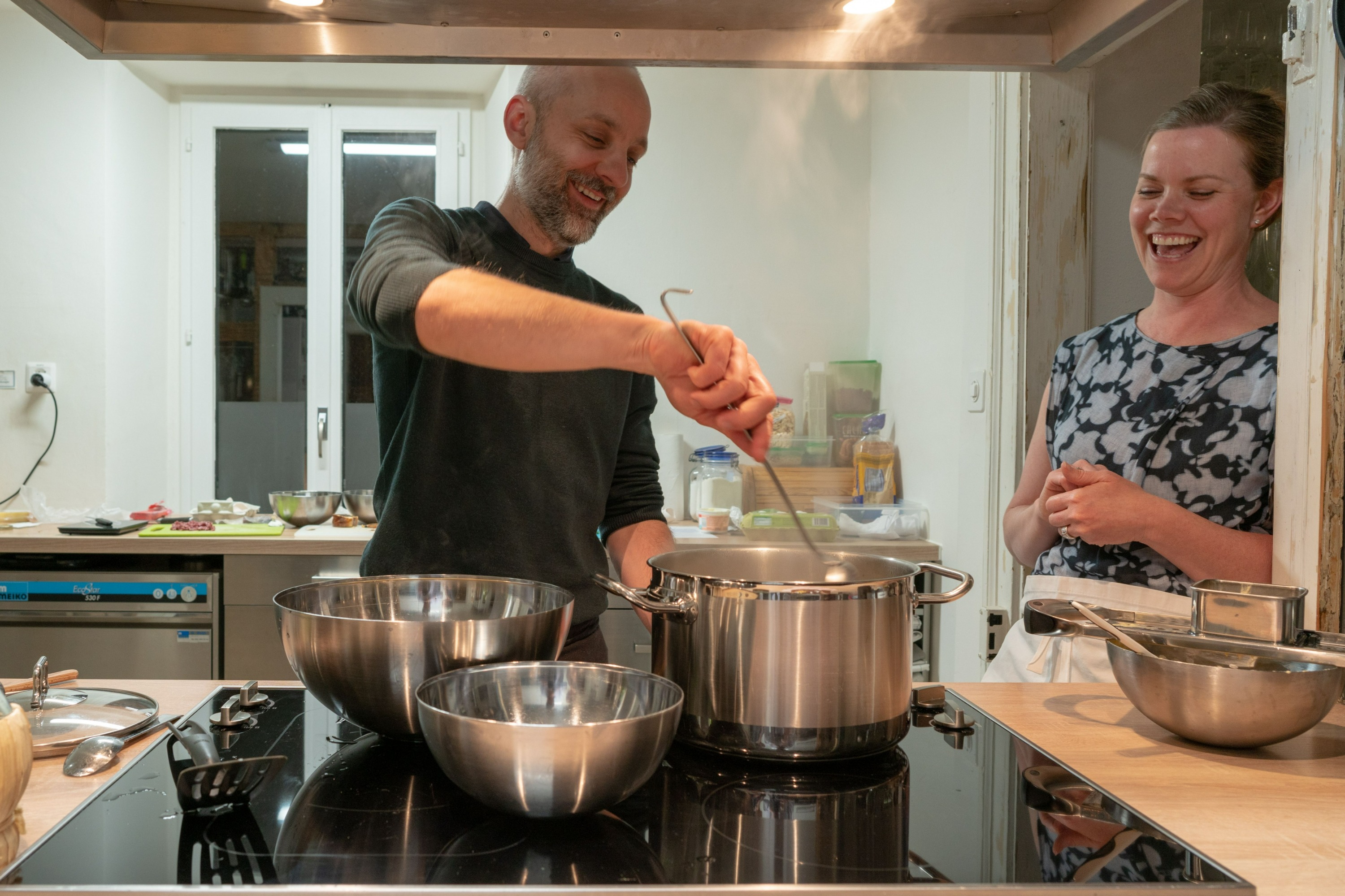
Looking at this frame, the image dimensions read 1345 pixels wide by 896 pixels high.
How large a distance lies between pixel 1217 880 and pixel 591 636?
2.88 feet

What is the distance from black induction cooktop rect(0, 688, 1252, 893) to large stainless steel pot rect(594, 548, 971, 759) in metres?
0.03

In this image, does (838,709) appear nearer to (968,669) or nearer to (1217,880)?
(1217,880)

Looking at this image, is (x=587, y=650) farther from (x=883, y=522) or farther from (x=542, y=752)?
(x=883, y=522)

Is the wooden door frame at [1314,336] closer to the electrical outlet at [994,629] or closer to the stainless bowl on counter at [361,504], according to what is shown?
the electrical outlet at [994,629]

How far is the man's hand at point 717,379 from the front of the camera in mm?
809

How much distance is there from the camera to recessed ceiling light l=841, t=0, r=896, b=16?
969mm

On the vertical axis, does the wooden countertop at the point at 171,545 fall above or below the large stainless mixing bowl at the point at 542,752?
below

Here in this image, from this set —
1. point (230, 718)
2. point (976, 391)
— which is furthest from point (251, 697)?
point (976, 391)

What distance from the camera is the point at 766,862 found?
614mm

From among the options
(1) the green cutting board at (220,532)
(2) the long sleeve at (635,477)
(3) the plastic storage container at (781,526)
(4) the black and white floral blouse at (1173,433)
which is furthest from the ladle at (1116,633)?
(1) the green cutting board at (220,532)

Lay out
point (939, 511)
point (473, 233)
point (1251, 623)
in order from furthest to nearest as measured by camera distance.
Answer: point (939, 511), point (473, 233), point (1251, 623)

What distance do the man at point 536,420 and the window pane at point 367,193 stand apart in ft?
7.16

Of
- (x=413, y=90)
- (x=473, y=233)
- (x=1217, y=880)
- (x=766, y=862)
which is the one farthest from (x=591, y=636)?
(x=413, y=90)

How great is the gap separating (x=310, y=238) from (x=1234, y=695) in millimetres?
3265
